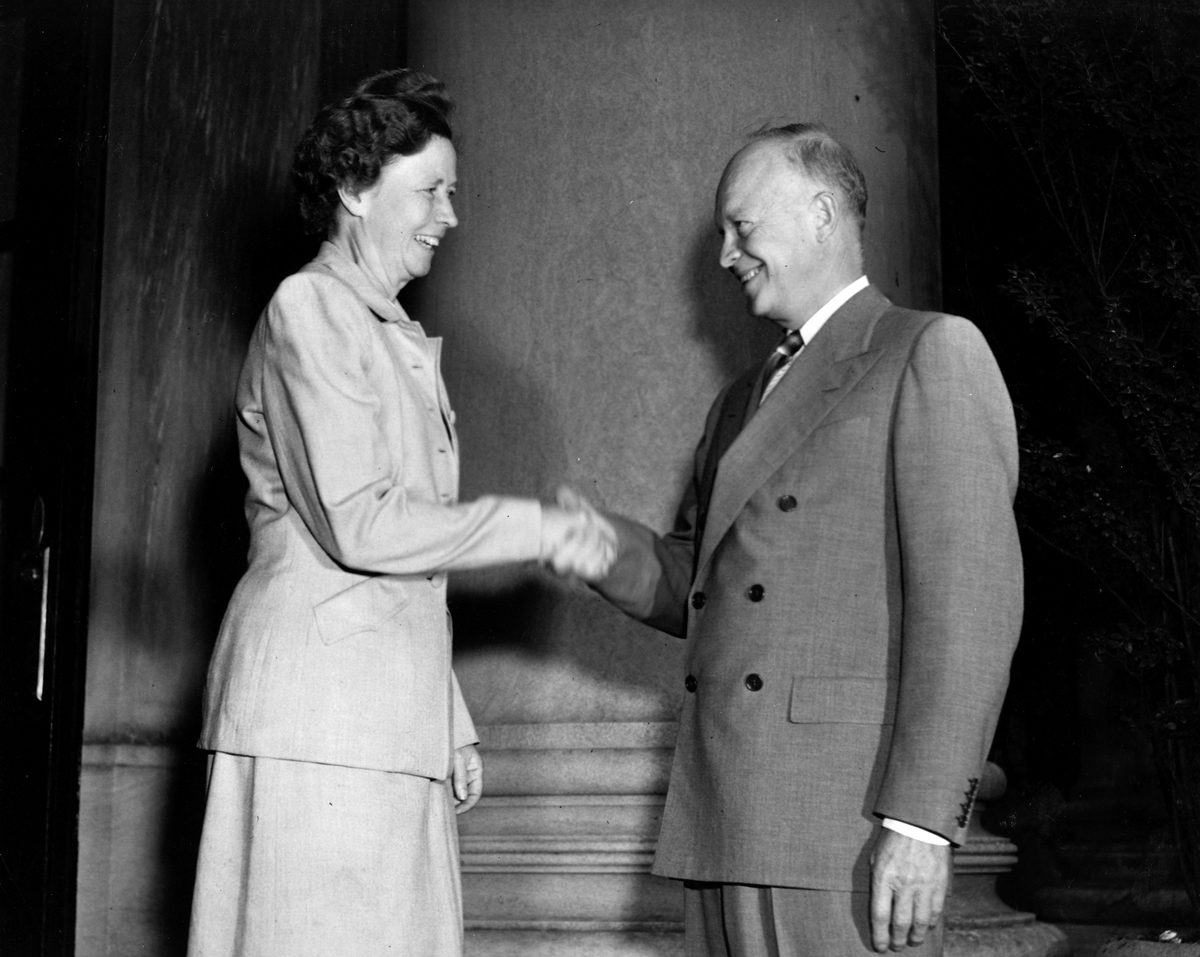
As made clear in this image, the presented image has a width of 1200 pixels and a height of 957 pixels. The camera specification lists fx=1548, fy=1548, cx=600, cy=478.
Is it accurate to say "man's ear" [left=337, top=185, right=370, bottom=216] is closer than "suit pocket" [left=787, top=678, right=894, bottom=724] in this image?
No

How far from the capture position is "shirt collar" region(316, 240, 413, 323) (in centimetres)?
249

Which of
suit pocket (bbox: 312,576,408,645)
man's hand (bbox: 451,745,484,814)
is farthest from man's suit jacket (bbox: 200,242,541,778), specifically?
man's hand (bbox: 451,745,484,814)

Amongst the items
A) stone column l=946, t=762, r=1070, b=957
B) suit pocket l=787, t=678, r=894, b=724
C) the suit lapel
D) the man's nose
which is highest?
the man's nose

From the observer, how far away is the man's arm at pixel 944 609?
6.64 ft

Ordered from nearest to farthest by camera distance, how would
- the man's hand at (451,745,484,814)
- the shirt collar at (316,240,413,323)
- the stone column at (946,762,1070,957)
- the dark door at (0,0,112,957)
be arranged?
the shirt collar at (316,240,413,323), the man's hand at (451,745,484,814), the stone column at (946,762,1070,957), the dark door at (0,0,112,957)

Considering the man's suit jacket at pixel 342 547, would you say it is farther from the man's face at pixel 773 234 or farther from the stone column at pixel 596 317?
the stone column at pixel 596 317

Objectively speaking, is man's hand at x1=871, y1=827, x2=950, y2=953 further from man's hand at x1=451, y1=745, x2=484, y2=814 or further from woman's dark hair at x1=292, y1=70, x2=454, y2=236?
woman's dark hair at x1=292, y1=70, x2=454, y2=236

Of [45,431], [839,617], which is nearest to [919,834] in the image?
[839,617]

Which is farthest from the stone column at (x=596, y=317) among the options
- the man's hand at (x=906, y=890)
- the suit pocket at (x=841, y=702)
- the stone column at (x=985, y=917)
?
the man's hand at (x=906, y=890)

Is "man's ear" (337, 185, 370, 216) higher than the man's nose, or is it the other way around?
"man's ear" (337, 185, 370, 216)

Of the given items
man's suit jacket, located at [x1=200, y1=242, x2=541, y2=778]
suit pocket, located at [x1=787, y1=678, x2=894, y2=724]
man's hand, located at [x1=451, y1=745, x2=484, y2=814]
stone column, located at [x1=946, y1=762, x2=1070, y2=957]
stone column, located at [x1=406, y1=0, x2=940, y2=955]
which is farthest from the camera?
stone column, located at [x1=946, y1=762, x2=1070, y2=957]

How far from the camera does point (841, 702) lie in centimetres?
218

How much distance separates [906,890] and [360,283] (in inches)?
49.6

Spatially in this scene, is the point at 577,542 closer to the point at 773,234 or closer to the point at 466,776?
the point at 466,776
